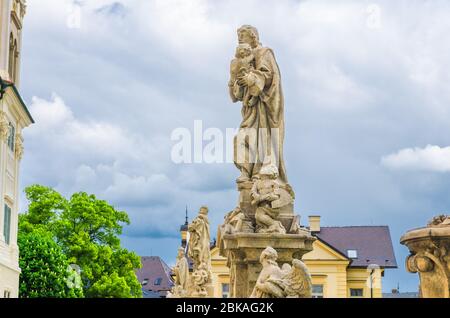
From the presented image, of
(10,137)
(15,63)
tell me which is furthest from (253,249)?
(15,63)

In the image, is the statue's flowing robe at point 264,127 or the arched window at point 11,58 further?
the arched window at point 11,58

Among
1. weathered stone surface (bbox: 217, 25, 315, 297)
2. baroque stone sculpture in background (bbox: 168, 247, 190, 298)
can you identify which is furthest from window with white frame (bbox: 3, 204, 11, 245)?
weathered stone surface (bbox: 217, 25, 315, 297)

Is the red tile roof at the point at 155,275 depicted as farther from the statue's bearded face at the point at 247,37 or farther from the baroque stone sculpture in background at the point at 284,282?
the baroque stone sculpture in background at the point at 284,282

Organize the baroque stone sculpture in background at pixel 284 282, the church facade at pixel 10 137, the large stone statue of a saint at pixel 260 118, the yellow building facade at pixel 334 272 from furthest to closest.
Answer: the yellow building facade at pixel 334 272 → the church facade at pixel 10 137 → the large stone statue of a saint at pixel 260 118 → the baroque stone sculpture in background at pixel 284 282

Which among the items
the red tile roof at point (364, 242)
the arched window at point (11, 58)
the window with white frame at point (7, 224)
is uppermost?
the arched window at point (11, 58)

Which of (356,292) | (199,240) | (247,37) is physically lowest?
(199,240)

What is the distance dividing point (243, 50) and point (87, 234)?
38499mm

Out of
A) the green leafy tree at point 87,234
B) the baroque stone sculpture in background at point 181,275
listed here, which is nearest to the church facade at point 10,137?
the green leafy tree at point 87,234

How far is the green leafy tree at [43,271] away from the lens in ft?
145

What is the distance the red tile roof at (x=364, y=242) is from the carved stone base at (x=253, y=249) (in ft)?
154

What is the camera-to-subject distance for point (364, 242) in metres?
64.1

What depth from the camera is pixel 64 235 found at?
169ft

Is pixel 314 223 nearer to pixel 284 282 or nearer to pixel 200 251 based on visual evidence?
pixel 200 251

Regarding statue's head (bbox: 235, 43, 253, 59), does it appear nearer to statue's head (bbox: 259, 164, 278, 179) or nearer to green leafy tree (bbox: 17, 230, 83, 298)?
statue's head (bbox: 259, 164, 278, 179)
